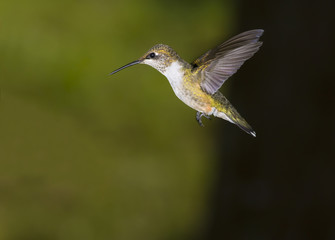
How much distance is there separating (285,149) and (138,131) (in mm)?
701

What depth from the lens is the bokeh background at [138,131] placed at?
2.13m

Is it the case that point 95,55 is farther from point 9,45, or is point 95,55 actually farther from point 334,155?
point 334,155

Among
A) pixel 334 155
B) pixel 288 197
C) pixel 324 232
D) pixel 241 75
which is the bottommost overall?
pixel 324 232

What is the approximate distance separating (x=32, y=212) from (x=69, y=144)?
35 cm

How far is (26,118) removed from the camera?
224 centimetres

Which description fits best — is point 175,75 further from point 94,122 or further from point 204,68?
point 94,122

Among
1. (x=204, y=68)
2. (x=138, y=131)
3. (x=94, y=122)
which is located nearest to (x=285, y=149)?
(x=138, y=131)

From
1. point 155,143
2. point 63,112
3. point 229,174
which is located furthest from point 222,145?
point 63,112

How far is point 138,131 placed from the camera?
2.41 metres

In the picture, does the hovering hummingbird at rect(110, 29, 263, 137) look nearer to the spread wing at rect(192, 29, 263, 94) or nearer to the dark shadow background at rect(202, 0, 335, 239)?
the spread wing at rect(192, 29, 263, 94)

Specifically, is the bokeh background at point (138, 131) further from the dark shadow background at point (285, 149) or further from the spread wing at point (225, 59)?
the spread wing at point (225, 59)

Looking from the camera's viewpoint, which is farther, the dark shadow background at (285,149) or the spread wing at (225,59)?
the dark shadow background at (285,149)

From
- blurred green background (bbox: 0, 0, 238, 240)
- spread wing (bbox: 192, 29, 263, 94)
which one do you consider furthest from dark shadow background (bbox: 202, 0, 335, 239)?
spread wing (bbox: 192, 29, 263, 94)

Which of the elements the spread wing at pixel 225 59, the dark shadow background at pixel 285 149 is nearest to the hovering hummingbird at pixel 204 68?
the spread wing at pixel 225 59
